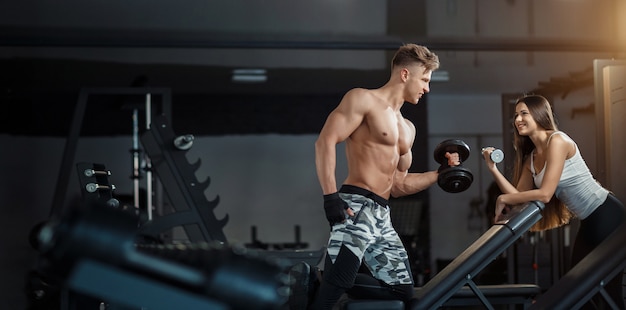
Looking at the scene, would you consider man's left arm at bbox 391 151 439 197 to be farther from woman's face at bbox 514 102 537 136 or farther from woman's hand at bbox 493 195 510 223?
woman's face at bbox 514 102 537 136

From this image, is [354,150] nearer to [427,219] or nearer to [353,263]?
[353,263]

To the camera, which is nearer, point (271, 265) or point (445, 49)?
point (271, 265)

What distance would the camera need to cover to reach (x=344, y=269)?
3275 millimetres

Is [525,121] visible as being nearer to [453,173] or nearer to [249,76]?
[453,173]

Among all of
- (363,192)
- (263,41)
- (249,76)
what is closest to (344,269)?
(363,192)

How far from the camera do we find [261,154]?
684 cm

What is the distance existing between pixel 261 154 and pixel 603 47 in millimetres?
2688

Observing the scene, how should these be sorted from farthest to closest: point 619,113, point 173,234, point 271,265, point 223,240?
point 173,234 → point 223,240 → point 619,113 → point 271,265

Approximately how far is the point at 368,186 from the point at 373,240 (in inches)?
8.3

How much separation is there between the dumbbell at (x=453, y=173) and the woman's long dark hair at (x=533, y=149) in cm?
26

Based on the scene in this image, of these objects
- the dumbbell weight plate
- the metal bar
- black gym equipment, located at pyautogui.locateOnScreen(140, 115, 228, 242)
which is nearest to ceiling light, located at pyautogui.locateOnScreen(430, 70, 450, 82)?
the metal bar

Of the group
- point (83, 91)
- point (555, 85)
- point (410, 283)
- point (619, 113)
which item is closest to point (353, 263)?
point (410, 283)

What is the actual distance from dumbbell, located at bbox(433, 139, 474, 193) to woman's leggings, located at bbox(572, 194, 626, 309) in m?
0.52

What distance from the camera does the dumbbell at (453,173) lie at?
3.50 metres
